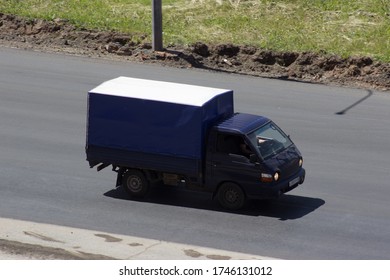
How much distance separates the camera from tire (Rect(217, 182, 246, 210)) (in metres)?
18.6

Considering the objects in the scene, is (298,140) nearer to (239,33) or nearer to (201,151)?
(201,151)

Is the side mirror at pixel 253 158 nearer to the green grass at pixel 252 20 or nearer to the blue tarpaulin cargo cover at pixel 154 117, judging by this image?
the blue tarpaulin cargo cover at pixel 154 117

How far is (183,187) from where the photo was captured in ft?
65.9

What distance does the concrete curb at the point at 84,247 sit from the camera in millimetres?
16375

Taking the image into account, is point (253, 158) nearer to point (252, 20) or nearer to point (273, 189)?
point (273, 189)

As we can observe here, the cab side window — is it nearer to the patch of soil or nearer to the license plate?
the license plate

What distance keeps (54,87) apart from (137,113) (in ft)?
29.2

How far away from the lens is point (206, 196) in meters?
19.8

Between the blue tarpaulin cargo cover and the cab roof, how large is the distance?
238 mm

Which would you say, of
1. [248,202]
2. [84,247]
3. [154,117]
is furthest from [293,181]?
[84,247]

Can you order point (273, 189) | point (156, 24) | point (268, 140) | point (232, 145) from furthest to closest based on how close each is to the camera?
1. point (156, 24)
2. point (268, 140)
3. point (232, 145)
4. point (273, 189)

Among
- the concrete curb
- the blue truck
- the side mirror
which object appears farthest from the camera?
the blue truck

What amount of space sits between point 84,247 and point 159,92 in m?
3.74

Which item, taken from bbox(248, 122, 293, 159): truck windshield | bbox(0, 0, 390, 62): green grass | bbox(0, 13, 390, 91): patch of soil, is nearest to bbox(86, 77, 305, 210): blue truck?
bbox(248, 122, 293, 159): truck windshield
